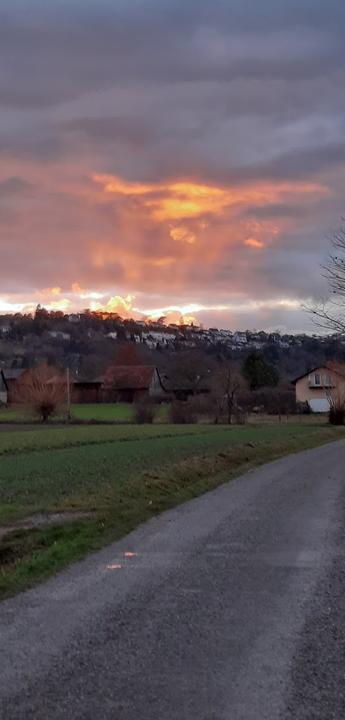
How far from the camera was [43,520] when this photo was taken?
615 inches

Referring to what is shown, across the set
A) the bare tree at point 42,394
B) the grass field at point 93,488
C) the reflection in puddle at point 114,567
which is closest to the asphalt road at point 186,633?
the reflection in puddle at point 114,567

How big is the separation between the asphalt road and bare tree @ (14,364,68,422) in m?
70.0

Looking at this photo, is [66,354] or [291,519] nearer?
[291,519]

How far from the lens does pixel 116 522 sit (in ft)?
49.9

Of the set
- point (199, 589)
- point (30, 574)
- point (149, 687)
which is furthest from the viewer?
point (30, 574)

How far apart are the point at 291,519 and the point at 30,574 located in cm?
650

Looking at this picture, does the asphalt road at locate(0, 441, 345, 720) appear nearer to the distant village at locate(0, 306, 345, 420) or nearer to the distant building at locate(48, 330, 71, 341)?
the distant village at locate(0, 306, 345, 420)

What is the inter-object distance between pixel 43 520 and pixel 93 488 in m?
5.73

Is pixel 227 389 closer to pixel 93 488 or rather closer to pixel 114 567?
pixel 93 488

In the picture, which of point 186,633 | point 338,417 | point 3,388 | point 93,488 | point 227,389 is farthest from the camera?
point 3,388

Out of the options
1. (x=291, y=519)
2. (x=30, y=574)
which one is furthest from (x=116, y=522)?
(x=30, y=574)

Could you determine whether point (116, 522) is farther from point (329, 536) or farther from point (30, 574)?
point (30, 574)

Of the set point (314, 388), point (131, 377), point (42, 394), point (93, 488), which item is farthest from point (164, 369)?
point (93, 488)

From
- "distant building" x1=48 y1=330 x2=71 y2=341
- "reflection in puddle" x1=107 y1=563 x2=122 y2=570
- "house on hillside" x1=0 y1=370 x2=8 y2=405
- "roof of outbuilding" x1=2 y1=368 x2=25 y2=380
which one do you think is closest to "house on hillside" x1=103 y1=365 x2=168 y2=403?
"house on hillside" x1=0 y1=370 x2=8 y2=405
